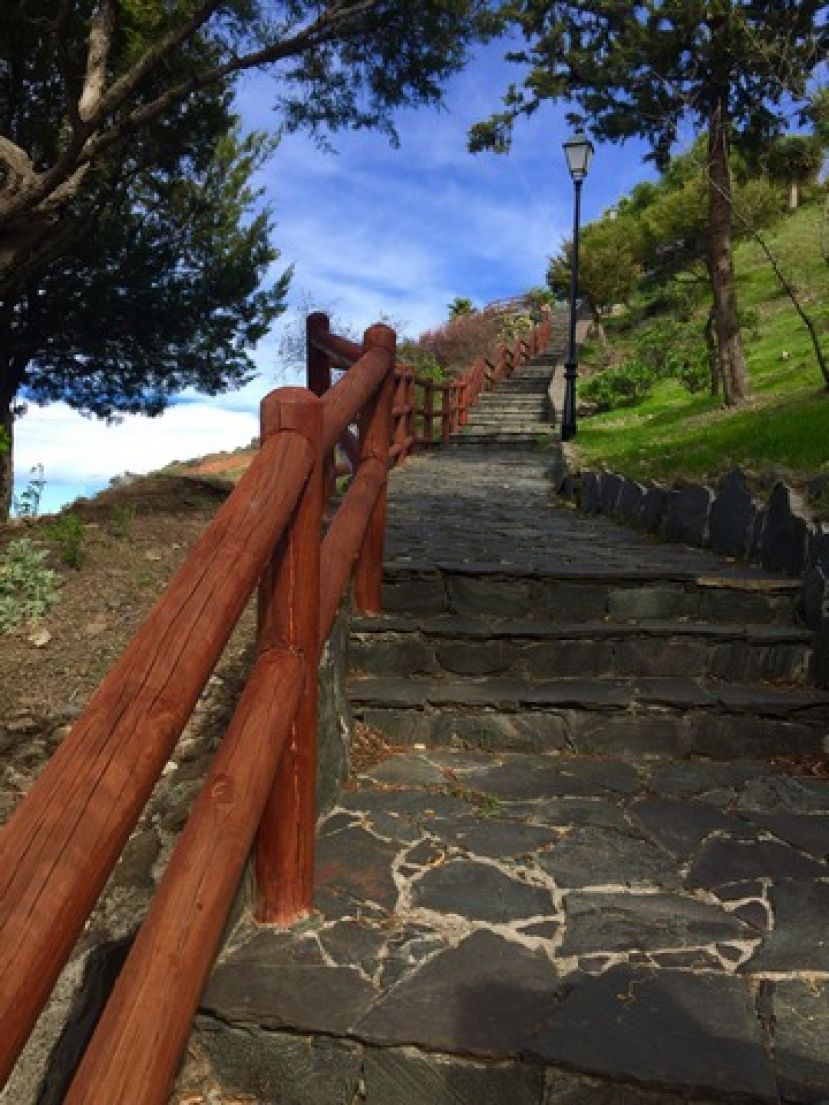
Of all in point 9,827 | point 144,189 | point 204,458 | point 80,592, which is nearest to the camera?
point 9,827

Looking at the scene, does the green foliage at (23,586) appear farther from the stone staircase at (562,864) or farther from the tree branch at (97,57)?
the tree branch at (97,57)

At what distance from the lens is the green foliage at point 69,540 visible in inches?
222

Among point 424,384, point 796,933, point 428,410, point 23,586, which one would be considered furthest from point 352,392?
point 428,410

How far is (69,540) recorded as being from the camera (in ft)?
19.1

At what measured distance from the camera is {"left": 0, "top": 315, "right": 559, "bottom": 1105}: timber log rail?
1249mm

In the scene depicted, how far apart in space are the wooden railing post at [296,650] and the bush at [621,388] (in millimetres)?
18444

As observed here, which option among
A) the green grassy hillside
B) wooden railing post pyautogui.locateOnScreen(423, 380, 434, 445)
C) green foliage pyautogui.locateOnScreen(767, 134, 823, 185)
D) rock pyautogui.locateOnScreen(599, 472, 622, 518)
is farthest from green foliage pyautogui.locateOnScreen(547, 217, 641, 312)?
rock pyautogui.locateOnScreen(599, 472, 622, 518)

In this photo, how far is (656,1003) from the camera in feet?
6.60

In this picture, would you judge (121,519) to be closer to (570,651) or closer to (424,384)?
(570,651)

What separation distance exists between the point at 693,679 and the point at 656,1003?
2016mm

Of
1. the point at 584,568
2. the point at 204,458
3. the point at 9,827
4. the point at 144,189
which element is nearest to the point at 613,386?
the point at 204,458

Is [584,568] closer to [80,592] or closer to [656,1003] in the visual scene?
[656,1003]

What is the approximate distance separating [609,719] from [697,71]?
14.3 m

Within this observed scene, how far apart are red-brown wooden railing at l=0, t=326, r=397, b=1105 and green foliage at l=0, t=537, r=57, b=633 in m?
2.93
